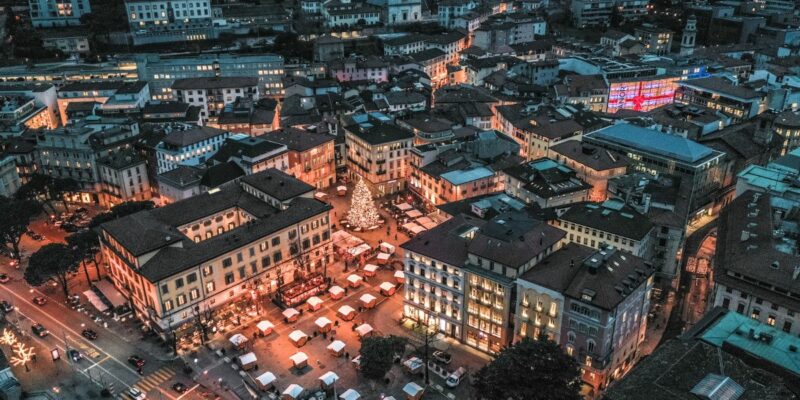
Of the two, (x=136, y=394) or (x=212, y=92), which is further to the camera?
(x=212, y=92)

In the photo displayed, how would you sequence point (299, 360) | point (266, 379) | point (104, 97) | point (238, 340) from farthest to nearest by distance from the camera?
point (104, 97) → point (238, 340) → point (299, 360) → point (266, 379)

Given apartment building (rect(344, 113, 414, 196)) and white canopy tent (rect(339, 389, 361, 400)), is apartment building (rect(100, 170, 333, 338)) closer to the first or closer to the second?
white canopy tent (rect(339, 389, 361, 400))

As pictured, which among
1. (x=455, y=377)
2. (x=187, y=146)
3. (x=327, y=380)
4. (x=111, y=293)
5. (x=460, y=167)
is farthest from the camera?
(x=187, y=146)

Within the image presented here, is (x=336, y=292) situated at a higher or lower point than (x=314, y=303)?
higher

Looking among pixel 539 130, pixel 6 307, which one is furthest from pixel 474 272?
pixel 6 307

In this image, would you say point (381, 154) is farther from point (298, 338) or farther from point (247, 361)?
point (247, 361)

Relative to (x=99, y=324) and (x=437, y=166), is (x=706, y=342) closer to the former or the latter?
(x=437, y=166)

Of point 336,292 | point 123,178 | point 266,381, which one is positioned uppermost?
point 123,178
